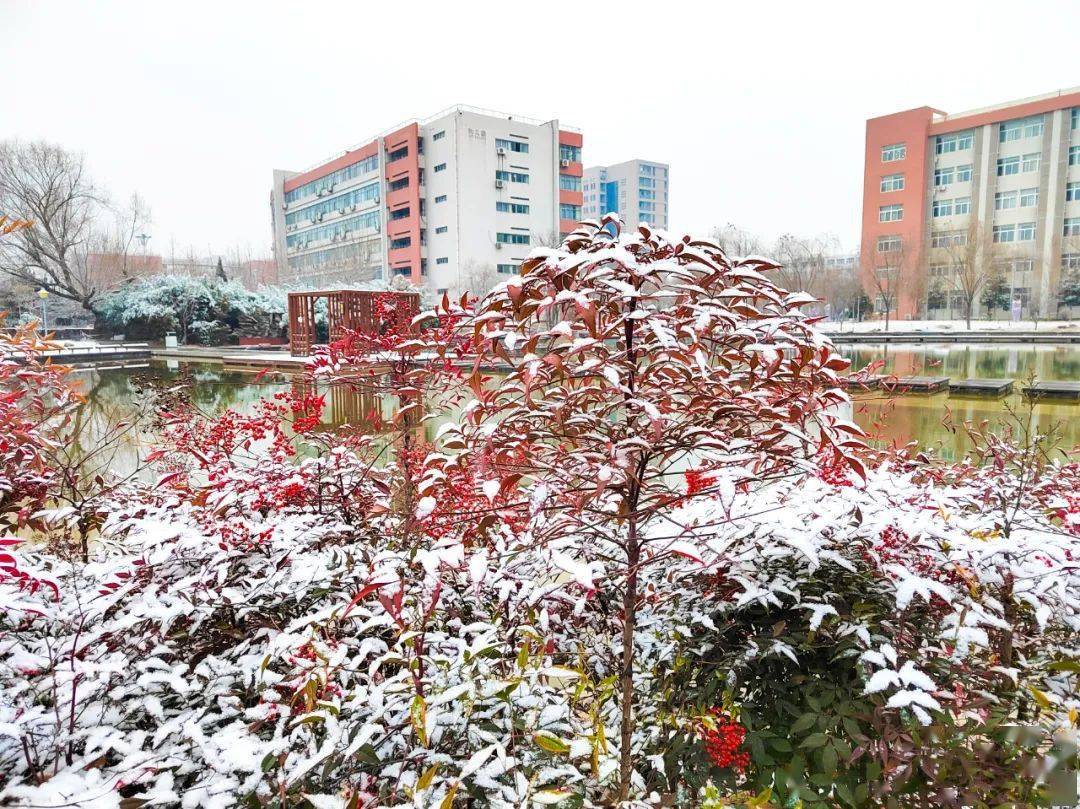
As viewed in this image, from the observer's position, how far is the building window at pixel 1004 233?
109ft

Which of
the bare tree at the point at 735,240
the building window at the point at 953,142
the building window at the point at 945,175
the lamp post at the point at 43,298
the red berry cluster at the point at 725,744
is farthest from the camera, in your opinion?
the building window at the point at 945,175

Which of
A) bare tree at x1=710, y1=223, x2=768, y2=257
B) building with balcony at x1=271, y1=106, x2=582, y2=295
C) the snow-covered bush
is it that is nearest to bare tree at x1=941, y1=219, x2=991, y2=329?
bare tree at x1=710, y1=223, x2=768, y2=257

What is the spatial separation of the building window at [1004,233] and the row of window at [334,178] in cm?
3705

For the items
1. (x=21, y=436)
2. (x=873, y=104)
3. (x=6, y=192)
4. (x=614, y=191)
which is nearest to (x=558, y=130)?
(x=873, y=104)

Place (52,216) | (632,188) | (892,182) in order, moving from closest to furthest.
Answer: (52,216), (892,182), (632,188)

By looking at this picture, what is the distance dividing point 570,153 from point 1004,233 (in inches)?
1008

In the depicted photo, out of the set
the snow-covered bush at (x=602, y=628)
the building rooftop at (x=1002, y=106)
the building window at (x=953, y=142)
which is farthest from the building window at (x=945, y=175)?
the snow-covered bush at (x=602, y=628)

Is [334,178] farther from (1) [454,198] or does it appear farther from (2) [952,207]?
(2) [952,207]

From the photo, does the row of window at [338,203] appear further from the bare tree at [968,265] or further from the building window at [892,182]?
the bare tree at [968,265]

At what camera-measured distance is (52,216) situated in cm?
2475

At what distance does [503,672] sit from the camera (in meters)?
1.62

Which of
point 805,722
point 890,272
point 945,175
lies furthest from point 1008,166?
point 805,722

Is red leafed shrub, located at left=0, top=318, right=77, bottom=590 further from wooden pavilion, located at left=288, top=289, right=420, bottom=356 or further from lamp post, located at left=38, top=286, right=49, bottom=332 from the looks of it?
lamp post, located at left=38, top=286, right=49, bottom=332

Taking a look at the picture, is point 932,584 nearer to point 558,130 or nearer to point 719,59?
point 719,59
